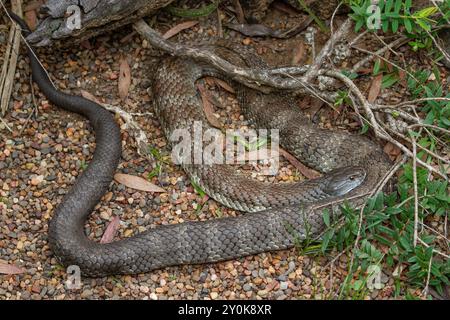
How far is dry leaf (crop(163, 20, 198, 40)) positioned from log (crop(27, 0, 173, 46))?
2.41ft

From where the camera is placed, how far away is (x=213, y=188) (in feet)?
20.5

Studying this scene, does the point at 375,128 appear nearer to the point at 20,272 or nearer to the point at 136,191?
the point at 136,191

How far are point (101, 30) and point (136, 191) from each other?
59.6 inches

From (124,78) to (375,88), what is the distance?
2.47 metres

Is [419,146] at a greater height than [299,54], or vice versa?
[299,54]

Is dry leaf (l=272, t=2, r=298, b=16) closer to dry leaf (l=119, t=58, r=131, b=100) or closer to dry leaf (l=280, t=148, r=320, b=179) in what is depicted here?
dry leaf (l=280, t=148, r=320, b=179)

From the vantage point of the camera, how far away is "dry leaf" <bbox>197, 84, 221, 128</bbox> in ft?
22.5

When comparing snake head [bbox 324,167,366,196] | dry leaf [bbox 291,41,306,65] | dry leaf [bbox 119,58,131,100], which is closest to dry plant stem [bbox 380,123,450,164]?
snake head [bbox 324,167,366,196]

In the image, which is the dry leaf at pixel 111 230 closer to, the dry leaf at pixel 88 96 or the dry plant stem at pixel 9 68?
the dry leaf at pixel 88 96

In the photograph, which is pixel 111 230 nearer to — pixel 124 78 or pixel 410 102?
pixel 124 78

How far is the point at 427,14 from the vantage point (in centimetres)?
579

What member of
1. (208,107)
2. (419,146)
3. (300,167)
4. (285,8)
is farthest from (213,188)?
(285,8)

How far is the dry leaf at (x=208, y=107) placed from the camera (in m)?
6.85

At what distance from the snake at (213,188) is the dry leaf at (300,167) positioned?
A: 0.06 metres
